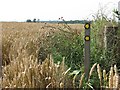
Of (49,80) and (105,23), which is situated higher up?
(105,23)

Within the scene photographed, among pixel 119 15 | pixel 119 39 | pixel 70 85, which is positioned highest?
pixel 119 15

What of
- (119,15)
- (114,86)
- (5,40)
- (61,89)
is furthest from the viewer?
(5,40)

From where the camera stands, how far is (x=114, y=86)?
201 centimetres

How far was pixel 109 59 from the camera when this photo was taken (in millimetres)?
3855

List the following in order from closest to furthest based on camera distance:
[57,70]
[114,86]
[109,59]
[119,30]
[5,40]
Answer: [114,86] < [57,70] < [109,59] < [119,30] < [5,40]

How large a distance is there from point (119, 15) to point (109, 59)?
0.92 meters

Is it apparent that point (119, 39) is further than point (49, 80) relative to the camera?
Yes

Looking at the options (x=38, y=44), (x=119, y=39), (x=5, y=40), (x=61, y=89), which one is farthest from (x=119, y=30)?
(x=5, y=40)

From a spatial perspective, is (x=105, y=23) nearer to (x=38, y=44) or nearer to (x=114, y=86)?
(x=38, y=44)

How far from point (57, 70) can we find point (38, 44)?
99.6 inches

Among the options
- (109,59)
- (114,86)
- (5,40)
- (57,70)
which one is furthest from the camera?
(5,40)

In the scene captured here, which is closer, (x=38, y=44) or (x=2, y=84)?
(x=2, y=84)

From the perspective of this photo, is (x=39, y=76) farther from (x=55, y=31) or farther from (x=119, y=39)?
(x=55, y=31)

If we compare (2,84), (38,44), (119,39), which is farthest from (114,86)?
(38,44)
